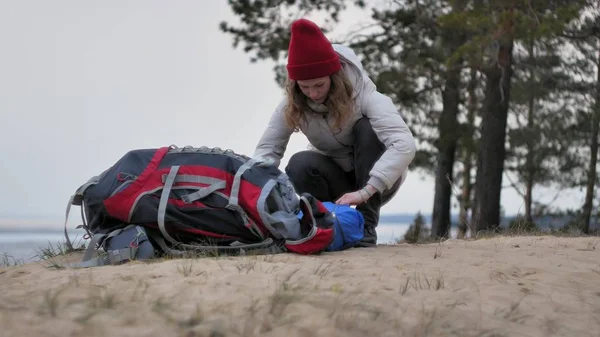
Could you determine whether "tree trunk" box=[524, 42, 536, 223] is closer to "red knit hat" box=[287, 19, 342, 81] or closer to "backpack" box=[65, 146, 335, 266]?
"red knit hat" box=[287, 19, 342, 81]

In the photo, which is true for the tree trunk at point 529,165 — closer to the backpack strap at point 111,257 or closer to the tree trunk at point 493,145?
the tree trunk at point 493,145

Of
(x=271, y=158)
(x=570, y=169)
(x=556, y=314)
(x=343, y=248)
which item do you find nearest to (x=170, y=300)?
(x=556, y=314)

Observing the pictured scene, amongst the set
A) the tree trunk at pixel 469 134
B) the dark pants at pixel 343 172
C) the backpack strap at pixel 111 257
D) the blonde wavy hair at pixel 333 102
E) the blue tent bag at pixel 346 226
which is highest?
the tree trunk at pixel 469 134

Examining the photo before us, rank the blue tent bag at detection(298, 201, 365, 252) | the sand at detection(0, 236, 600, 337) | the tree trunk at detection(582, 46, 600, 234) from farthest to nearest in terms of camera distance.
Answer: the tree trunk at detection(582, 46, 600, 234) → the blue tent bag at detection(298, 201, 365, 252) → the sand at detection(0, 236, 600, 337)

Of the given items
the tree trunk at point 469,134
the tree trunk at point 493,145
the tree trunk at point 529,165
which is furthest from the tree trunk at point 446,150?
the tree trunk at point 529,165

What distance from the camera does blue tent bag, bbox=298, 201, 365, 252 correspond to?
4.23 meters

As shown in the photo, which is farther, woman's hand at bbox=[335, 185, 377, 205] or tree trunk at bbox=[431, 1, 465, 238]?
tree trunk at bbox=[431, 1, 465, 238]

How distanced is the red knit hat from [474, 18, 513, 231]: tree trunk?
7179 millimetres

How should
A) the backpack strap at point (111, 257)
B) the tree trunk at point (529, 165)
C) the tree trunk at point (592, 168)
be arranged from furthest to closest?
1. the tree trunk at point (529, 165)
2. the tree trunk at point (592, 168)
3. the backpack strap at point (111, 257)

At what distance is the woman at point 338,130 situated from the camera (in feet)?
14.2

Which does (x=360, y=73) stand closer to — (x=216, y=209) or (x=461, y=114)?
(x=216, y=209)

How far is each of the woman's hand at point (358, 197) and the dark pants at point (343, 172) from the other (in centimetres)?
25

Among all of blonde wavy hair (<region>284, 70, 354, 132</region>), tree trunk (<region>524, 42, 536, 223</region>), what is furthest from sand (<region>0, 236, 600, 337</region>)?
tree trunk (<region>524, 42, 536, 223</region>)

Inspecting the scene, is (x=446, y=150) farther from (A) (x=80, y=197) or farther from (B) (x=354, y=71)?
(A) (x=80, y=197)
